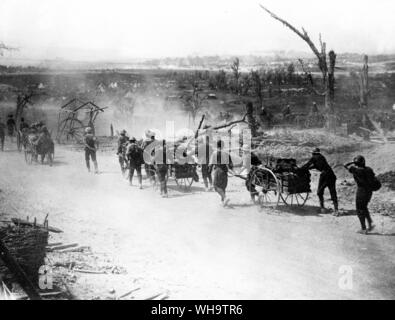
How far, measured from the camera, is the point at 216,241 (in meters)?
8.57

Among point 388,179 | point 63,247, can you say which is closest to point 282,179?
point 388,179

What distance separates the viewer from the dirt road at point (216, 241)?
6.66 metres

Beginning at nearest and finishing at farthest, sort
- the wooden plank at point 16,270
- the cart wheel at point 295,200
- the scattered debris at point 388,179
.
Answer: the wooden plank at point 16,270, the cart wheel at point 295,200, the scattered debris at point 388,179

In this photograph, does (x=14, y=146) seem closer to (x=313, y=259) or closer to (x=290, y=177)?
(x=290, y=177)

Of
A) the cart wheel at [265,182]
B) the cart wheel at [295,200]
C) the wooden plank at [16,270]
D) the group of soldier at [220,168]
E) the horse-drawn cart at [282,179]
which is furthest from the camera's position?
the cart wheel at [295,200]

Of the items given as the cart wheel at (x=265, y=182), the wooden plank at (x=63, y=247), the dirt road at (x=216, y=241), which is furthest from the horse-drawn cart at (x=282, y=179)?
the wooden plank at (x=63, y=247)

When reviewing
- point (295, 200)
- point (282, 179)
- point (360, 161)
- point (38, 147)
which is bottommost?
point (295, 200)

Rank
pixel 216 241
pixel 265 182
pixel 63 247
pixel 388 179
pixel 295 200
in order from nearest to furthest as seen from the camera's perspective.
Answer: pixel 63 247
pixel 216 241
pixel 265 182
pixel 295 200
pixel 388 179

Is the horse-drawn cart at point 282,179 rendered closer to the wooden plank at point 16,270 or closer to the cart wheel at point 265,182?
the cart wheel at point 265,182

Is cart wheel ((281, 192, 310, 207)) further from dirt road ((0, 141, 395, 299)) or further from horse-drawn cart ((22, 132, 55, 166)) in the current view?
horse-drawn cart ((22, 132, 55, 166))

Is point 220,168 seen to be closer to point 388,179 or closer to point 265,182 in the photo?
point 265,182

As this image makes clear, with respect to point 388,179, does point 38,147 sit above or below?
above

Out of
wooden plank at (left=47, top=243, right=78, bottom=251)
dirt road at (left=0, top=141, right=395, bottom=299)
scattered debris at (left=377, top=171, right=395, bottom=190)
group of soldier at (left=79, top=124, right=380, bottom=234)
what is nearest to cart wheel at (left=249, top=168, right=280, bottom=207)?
group of soldier at (left=79, top=124, right=380, bottom=234)

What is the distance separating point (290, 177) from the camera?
10234mm
